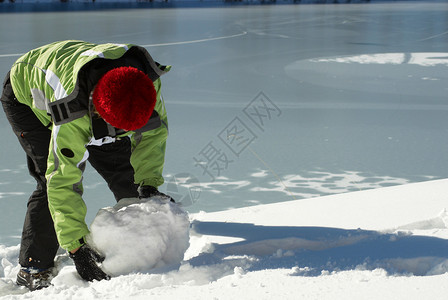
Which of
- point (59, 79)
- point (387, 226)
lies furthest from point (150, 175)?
point (387, 226)

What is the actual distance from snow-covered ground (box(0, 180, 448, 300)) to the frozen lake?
0.52m

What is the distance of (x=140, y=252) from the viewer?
212 centimetres

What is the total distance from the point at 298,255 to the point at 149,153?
2.32ft

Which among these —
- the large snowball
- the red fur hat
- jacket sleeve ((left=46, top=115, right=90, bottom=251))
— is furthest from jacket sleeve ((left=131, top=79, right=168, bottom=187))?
the red fur hat

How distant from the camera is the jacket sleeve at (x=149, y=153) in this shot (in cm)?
233

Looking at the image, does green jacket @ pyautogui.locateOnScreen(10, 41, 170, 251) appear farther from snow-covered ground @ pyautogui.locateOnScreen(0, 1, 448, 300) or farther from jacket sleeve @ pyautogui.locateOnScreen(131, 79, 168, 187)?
snow-covered ground @ pyautogui.locateOnScreen(0, 1, 448, 300)

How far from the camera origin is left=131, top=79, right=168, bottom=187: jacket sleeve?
233 centimetres

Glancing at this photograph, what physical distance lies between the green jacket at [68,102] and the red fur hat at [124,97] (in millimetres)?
95

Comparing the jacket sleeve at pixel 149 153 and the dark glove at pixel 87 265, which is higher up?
the jacket sleeve at pixel 149 153

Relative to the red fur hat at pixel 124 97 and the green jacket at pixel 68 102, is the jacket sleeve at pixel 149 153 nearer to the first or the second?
the green jacket at pixel 68 102

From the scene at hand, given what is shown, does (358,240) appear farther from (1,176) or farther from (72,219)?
(1,176)

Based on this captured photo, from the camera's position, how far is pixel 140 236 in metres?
2.14

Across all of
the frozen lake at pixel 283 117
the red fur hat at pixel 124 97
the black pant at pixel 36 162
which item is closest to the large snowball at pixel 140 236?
the black pant at pixel 36 162

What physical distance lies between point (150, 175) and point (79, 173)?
1.33 feet
